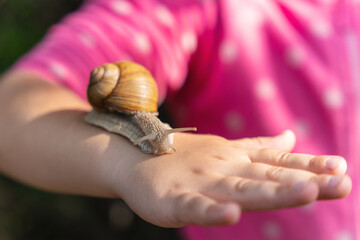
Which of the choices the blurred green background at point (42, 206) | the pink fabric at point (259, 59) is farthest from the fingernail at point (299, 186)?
the blurred green background at point (42, 206)

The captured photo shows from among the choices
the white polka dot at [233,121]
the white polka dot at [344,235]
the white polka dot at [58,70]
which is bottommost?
the white polka dot at [344,235]

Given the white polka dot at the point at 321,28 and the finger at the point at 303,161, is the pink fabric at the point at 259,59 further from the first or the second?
the finger at the point at 303,161

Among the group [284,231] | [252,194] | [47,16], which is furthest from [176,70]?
[47,16]

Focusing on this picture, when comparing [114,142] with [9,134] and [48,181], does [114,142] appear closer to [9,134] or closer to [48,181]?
[48,181]

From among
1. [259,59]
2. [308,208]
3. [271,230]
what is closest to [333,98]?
[259,59]

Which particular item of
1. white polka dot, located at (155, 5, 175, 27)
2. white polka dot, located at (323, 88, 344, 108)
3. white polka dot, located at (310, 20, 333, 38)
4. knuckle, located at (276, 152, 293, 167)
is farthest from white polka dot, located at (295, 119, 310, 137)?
knuckle, located at (276, 152, 293, 167)

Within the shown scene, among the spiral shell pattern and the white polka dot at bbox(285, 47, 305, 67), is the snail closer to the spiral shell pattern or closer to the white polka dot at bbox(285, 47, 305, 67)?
the spiral shell pattern

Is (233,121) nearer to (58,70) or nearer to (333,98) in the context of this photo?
(333,98)
